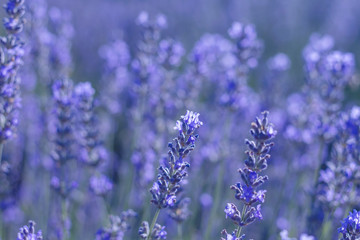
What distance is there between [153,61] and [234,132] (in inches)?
46.2

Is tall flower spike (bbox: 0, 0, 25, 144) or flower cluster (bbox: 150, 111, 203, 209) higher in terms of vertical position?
tall flower spike (bbox: 0, 0, 25, 144)

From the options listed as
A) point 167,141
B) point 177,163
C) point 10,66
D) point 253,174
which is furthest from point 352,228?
point 167,141

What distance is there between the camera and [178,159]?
213 centimetres

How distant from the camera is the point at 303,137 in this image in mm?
3998

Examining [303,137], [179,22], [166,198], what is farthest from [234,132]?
[179,22]

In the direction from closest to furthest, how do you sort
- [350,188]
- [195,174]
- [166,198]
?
[166,198]
[350,188]
[195,174]

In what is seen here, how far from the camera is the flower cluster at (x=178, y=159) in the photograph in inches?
82.1

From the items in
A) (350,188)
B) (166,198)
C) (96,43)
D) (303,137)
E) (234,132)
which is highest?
(96,43)

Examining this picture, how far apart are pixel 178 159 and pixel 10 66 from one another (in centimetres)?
106

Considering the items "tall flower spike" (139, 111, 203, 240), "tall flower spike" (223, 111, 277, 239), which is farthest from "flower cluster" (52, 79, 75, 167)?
"tall flower spike" (223, 111, 277, 239)

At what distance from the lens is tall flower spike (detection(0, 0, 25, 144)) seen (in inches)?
101

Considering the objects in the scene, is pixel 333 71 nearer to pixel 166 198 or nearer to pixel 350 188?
pixel 350 188

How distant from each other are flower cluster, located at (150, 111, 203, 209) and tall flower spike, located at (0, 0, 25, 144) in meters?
0.95

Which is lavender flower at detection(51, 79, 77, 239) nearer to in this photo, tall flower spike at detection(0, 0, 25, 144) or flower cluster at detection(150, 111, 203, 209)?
tall flower spike at detection(0, 0, 25, 144)
